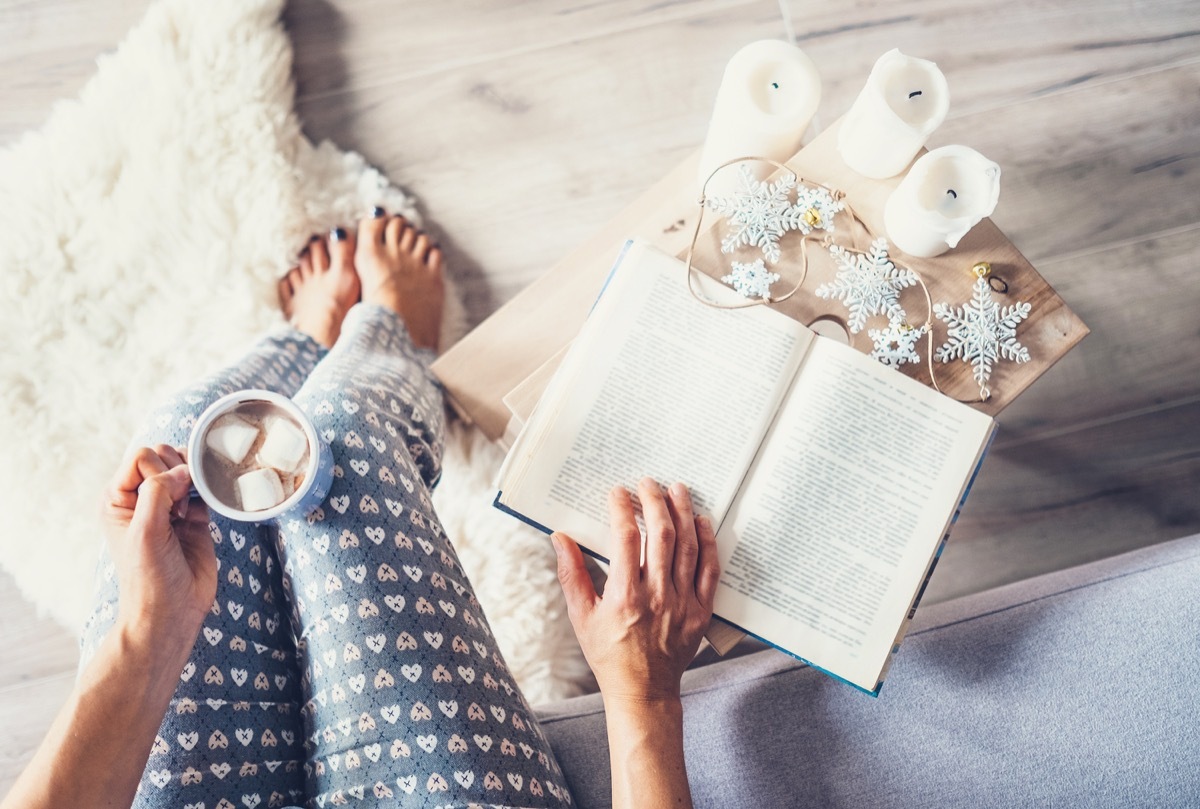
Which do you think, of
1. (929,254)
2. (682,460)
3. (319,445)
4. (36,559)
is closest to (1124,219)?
(929,254)

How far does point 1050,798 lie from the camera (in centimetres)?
73

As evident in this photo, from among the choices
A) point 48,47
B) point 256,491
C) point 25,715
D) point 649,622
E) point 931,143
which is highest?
point 48,47

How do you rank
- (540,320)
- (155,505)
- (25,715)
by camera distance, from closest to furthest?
(155,505) < (540,320) < (25,715)

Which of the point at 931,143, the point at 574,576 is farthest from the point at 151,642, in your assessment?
the point at 931,143

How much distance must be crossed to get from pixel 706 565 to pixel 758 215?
0.33 metres

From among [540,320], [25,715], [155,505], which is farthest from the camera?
[25,715]

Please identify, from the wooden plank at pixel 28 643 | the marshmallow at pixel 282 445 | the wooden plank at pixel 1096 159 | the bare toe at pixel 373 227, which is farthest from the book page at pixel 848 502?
the wooden plank at pixel 28 643

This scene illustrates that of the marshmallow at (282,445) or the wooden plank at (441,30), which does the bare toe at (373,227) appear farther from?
the marshmallow at (282,445)

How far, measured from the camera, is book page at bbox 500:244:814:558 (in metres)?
0.70

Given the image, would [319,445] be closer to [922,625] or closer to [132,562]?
[132,562]

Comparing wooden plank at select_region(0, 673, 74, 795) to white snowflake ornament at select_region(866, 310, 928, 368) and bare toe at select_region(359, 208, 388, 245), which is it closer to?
bare toe at select_region(359, 208, 388, 245)

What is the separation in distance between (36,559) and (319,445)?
0.70 meters

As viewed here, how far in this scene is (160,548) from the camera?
2.16ft

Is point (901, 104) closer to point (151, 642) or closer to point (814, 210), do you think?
point (814, 210)
